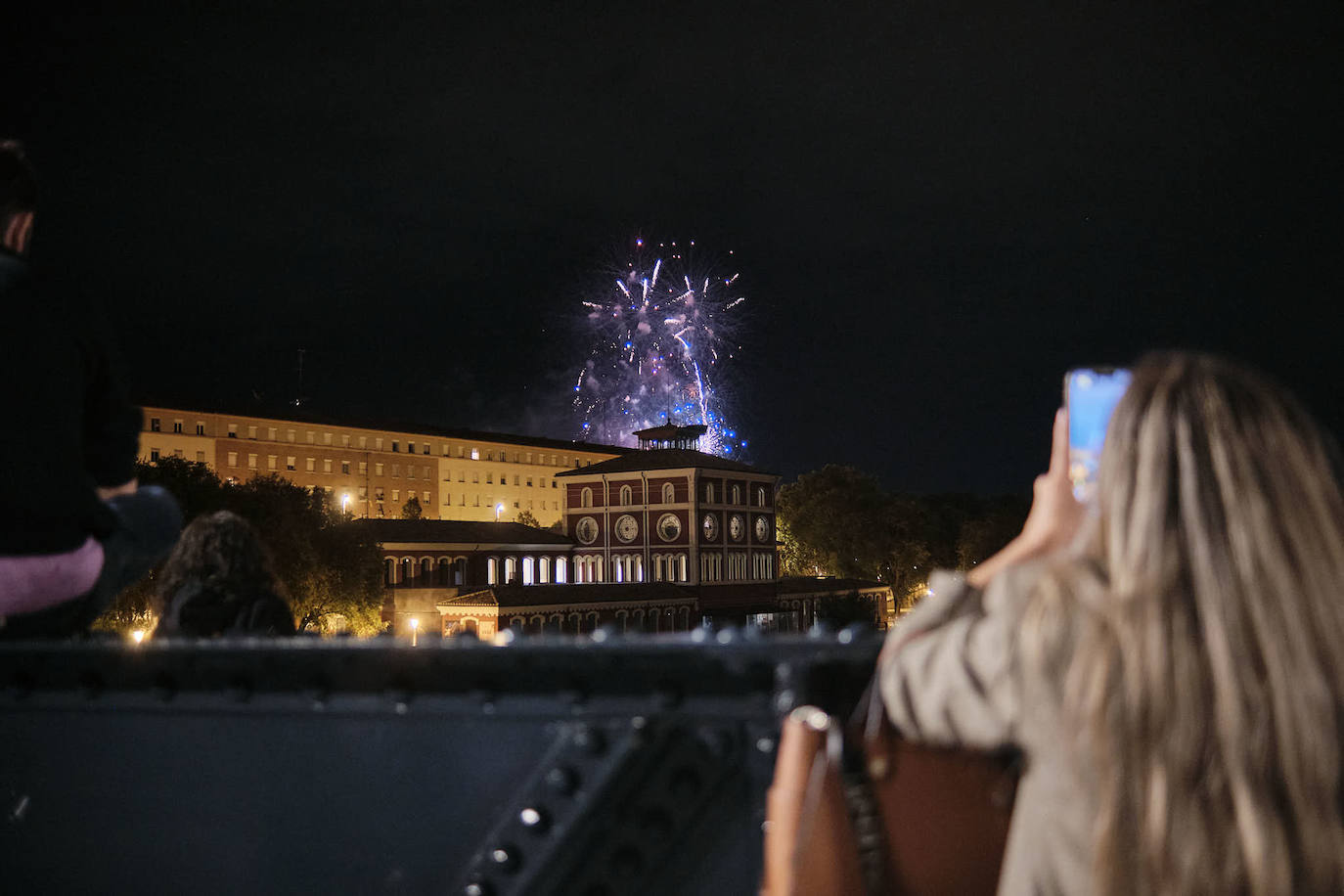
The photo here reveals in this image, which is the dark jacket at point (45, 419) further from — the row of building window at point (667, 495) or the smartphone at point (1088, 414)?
the row of building window at point (667, 495)

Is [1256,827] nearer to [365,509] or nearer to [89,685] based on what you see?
[89,685]

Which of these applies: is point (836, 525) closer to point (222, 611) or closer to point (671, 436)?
point (671, 436)

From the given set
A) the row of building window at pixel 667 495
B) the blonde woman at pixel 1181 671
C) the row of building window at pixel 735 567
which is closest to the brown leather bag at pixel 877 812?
the blonde woman at pixel 1181 671

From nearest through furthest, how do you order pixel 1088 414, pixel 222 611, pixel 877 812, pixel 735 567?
pixel 877 812
pixel 1088 414
pixel 222 611
pixel 735 567

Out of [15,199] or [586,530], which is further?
[586,530]

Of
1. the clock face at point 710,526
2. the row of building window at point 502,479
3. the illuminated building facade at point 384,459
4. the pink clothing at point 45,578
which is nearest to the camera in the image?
the pink clothing at point 45,578

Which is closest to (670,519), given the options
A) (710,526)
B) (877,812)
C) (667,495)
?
(667,495)
